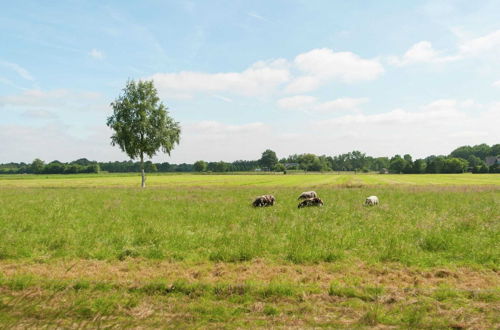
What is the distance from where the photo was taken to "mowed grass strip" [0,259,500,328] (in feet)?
16.7

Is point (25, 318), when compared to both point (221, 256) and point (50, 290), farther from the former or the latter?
point (221, 256)

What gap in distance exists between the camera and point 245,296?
20.0 ft

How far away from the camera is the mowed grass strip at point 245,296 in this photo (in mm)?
5102

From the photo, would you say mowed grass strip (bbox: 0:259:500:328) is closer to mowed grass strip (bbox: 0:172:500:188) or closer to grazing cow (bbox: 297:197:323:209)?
grazing cow (bbox: 297:197:323:209)

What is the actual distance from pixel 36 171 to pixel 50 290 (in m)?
200

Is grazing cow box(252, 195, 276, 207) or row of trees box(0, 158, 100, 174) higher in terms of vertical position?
row of trees box(0, 158, 100, 174)

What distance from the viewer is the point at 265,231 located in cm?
1176

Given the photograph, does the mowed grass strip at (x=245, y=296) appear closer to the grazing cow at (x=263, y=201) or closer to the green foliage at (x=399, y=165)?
the grazing cow at (x=263, y=201)

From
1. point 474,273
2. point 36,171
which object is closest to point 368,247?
point 474,273

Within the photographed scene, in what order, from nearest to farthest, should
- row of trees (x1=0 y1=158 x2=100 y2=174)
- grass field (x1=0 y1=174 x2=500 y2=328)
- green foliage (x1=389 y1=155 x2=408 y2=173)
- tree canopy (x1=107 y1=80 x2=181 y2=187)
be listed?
grass field (x1=0 y1=174 x2=500 y2=328) < tree canopy (x1=107 y1=80 x2=181 y2=187) < green foliage (x1=389 y1=155 x2=408 y2=173) < row of trees (x1=0 y1=158 x2=100 y2=174)

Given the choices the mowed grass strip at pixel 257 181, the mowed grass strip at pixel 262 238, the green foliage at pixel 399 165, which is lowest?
the mowed grass strip at pixel 257 181

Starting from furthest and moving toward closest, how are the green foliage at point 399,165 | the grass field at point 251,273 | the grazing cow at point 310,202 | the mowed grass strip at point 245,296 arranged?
the green foliage at point 399,165
the grazing cow at point 310,202
the grass field at point 251,273
the mowed grass strip at point 245,296

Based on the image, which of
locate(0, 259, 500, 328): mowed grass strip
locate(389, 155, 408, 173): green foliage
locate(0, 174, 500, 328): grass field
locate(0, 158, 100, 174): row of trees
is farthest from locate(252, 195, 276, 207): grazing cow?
locate(0, 158, 100, 174): row of trees

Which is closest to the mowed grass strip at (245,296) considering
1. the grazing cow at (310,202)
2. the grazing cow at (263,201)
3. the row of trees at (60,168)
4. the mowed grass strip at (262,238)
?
the mowed grass strip at (262,238)
